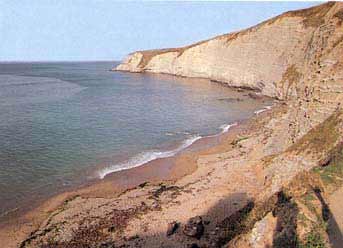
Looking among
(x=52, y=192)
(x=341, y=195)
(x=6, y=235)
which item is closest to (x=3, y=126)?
(x=52, y=192)

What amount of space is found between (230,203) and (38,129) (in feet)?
84.0

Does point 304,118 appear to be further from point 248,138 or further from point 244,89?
point 244,89

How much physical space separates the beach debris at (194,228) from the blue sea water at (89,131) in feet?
33.8

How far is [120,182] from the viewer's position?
2403 centimetres

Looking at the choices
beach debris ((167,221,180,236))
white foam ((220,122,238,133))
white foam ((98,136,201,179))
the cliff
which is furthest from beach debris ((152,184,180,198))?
white foam ((220,122,238,133))

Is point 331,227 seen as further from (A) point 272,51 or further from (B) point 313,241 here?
(A) point 272,51

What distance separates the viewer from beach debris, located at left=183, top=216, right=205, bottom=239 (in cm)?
1533

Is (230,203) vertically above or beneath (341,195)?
beneath

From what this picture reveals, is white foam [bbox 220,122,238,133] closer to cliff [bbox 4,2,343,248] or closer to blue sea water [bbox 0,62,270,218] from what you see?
blue sea water [bbox 0,62,270,218]

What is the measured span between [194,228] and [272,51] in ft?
187

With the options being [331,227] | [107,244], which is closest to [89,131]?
[107,244]

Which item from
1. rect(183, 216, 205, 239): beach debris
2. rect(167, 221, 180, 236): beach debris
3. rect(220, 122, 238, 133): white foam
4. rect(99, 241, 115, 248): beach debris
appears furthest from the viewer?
rect(220, 122, 238, 133): white foam

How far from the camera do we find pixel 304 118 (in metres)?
20.4

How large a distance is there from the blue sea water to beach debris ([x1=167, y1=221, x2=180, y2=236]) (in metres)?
9.41
